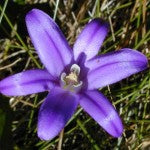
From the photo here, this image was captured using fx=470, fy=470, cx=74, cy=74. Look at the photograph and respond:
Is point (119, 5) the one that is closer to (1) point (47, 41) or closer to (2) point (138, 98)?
(2) point (138, 98)

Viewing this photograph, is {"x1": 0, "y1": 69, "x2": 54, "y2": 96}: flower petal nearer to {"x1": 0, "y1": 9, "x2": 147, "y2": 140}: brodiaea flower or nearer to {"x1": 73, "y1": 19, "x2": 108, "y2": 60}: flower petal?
{"x1": 0, "y1": 9, "x2": 147, "y2": 140}: brodiaea flower

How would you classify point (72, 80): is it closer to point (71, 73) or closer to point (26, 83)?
point (71, 73)

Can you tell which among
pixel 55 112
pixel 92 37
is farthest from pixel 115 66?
pixel 55 112

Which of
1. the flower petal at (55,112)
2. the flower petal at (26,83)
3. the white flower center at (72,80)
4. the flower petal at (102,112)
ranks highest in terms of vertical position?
the flower petal at (26,83)

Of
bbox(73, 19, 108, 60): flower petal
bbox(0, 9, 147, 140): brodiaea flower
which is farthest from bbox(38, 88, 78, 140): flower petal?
bbox(73, 19, 108, 60): flower petal

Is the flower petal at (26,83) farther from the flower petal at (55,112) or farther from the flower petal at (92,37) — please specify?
the flower petal at (92,37)

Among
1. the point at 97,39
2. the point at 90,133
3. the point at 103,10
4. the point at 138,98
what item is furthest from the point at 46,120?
the point at 103,10

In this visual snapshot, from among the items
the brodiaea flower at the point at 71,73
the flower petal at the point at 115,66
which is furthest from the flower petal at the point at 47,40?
the flower petal at the point at 115,66
